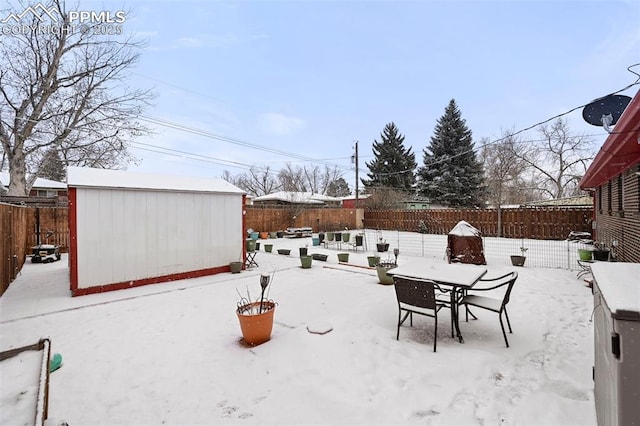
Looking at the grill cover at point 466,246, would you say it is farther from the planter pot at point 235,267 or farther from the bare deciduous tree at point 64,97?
the bare deciduous tree at point 64,97

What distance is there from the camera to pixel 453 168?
24594mm

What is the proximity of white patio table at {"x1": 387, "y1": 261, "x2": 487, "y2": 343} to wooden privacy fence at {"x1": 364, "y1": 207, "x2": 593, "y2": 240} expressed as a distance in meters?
13.1

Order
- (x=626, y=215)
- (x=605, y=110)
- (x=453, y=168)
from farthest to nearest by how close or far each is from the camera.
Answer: (x=453, y=168)
(x=626, y=215)
(x=605, y=110)

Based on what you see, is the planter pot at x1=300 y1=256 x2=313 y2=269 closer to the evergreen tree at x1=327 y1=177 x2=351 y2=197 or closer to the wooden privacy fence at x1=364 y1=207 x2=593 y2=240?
the wooden privacy fence at x1=364 y1=207 x2=593 y2=240

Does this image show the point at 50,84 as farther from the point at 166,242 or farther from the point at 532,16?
the point at 532,16

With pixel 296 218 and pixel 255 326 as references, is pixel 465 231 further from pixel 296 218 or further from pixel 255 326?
pixel 296 218

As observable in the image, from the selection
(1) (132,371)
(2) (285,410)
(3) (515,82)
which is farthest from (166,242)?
(3) (515,82)

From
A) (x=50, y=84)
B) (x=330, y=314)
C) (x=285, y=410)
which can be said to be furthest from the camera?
(x=50, y=84)

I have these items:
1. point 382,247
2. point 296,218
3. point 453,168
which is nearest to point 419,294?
point 382,247

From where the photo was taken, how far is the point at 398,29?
9250 millimetres

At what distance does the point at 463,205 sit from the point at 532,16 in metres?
20.0

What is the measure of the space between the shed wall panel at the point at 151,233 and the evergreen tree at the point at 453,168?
20.7m

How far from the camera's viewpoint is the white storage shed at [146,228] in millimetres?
5797

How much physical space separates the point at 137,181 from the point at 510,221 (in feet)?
54.1
